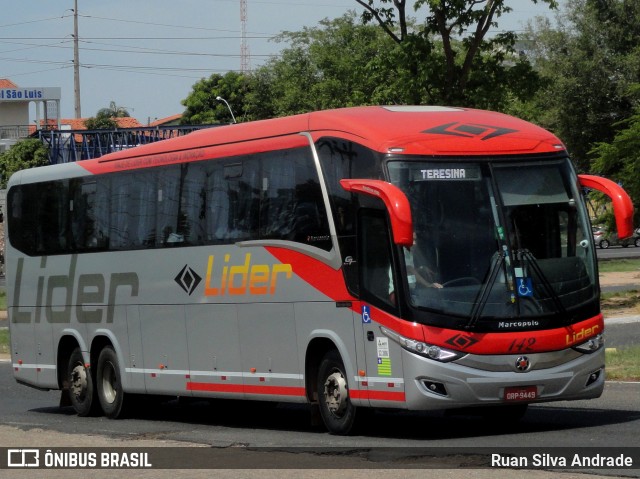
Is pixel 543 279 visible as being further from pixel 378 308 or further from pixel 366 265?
pixel 366 265

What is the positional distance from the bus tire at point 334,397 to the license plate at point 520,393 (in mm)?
1748

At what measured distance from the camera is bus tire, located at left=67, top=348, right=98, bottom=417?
63.0ft

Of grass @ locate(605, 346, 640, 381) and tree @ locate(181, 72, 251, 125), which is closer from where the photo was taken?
grass @ locate(605, 346, 640, 381)

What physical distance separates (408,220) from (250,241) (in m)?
3.56

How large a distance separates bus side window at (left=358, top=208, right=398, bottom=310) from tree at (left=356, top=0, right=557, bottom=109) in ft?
63.5

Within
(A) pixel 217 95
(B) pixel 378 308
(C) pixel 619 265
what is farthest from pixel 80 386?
(A) pixel 217 95

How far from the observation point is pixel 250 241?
15.4 m

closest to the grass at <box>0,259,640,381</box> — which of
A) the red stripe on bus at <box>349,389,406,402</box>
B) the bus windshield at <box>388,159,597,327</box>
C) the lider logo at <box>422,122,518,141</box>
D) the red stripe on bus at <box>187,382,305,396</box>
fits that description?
the red stripe on bus at <box>187,382,305,396</box>

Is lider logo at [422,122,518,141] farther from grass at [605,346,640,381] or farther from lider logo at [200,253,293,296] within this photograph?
grass at [605,346,640,381]

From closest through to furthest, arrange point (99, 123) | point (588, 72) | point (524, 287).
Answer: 1. point (524, 287)
2. point (588, 72)
3. point (99, 123)

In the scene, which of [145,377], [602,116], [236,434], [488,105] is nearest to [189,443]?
[236,434]

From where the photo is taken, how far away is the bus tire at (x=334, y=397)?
45.5 ft

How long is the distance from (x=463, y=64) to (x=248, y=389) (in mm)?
19141

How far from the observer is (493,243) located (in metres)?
13.1
